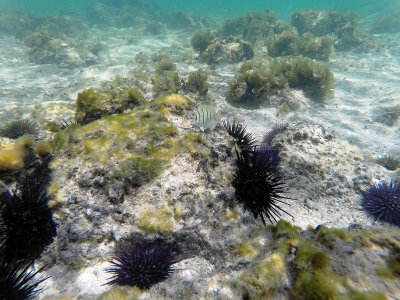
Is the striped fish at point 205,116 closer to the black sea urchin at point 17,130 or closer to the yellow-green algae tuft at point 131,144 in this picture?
the yellow-green algae tuft at point 131,144

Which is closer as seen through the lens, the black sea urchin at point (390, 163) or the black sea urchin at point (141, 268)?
the black sea urchin at point (141, 268)

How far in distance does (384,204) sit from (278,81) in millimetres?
5679

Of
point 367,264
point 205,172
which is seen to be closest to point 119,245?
point 205,172

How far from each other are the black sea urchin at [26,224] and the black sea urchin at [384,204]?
5.51 metres

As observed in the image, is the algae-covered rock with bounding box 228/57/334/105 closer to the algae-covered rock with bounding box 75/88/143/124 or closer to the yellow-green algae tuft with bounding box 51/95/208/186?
the algae-covered rock with bounding box 75/88/143/124

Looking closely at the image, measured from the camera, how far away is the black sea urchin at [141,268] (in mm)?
2291

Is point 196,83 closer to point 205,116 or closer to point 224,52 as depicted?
point 205,116

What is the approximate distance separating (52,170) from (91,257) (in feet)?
4.89

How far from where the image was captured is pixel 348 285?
1663 mm

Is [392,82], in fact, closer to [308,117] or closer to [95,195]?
[308,117]

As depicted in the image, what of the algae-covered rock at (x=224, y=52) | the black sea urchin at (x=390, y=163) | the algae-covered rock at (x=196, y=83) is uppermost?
the algae-covered rock at (x=224, y=52)

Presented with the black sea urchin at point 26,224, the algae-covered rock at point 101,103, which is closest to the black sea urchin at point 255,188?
the black sea urchin at point 26,224

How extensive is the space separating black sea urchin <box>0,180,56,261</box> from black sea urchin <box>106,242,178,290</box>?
3.75ft

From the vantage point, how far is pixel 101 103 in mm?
4117
